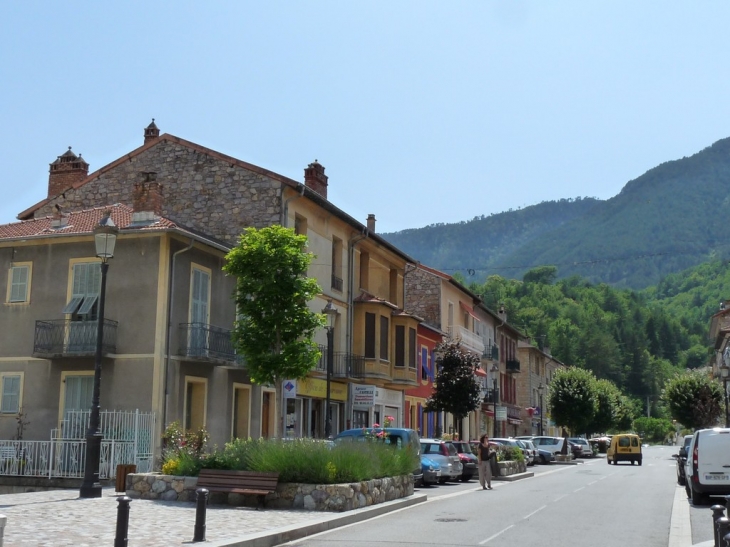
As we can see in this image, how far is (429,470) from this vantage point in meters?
25.4

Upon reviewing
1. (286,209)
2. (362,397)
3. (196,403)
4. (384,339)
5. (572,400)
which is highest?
(286,209)

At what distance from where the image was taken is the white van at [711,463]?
18.9 meters

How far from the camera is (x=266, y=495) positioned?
16156 mm

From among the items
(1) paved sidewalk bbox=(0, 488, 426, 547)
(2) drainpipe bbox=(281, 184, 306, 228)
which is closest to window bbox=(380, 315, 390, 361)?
(2) drainpipe bbox=(281, 184, 306, 228)

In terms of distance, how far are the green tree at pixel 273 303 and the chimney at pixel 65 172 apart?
13242 millimetres

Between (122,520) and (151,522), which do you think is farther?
(151,522)

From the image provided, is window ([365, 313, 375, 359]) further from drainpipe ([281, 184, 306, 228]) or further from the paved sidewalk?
the paved sidewalk

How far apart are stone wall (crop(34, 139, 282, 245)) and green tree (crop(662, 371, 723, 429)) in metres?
41.0

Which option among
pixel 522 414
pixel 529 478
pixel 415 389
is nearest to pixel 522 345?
pixel 522 414

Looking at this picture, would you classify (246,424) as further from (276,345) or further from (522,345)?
(522,345)

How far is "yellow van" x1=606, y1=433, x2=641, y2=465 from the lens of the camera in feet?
162

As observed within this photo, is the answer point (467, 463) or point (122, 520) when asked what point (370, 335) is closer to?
point (467, 463)

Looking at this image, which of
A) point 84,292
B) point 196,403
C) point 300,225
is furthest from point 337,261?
point 84,292

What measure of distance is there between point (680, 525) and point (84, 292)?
17150 millimetres
